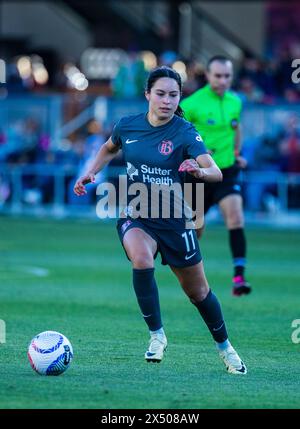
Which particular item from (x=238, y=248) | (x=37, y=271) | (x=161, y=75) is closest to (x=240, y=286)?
(x=238, y=248)

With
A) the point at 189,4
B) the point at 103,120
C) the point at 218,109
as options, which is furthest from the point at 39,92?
the point at 218,109

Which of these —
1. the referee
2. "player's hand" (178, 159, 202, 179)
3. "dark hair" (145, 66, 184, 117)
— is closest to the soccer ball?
"player's hand" (178, 159, 202, 179)

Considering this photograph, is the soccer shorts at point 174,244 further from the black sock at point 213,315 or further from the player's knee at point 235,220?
the player's knee at point 235,220

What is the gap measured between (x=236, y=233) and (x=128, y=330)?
3.34 m

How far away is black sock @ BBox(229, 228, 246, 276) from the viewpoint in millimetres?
14930

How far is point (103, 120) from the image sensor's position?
98.8ft

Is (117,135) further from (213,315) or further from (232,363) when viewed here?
(232,363)

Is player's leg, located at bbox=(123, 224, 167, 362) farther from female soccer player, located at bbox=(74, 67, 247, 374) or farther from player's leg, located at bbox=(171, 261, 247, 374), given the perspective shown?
player's leg, located at bbox=(171, 261, 247, 374)

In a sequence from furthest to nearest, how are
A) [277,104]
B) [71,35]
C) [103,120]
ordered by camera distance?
1. [71,35]
2. [103,120]
3. [277,104]

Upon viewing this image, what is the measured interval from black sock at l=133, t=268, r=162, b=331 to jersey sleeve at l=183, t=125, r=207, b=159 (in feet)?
3.08

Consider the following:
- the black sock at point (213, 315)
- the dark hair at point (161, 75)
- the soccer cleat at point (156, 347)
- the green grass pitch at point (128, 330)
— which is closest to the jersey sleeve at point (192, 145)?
the dark hair at point (161, 75)

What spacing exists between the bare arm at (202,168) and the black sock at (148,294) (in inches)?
36.3
